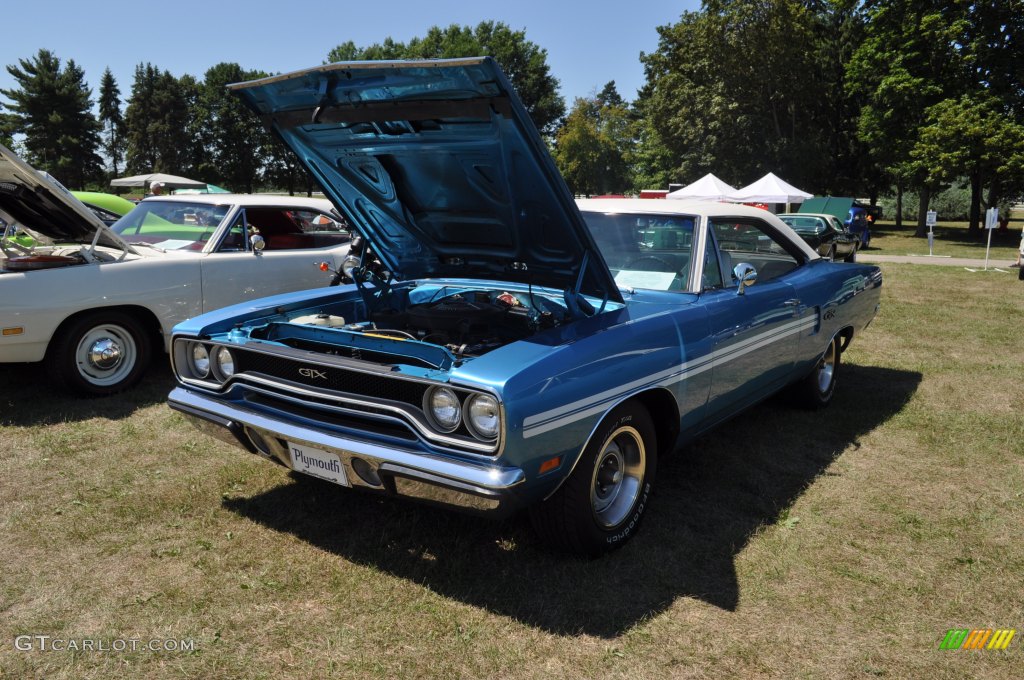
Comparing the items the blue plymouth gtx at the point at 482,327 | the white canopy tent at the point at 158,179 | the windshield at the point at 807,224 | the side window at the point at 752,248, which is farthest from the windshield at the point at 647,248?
the white canopy tent at the point at 158,179

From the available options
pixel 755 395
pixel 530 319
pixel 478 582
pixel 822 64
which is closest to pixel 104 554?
pixel 478 582

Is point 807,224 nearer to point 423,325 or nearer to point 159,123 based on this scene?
point 423,325

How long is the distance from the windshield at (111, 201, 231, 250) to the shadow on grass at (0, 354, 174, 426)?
1.16 m

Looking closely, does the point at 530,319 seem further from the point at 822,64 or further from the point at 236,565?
the point at 822,64

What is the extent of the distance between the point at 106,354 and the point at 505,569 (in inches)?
151

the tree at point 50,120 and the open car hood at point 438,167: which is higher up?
the tree at point 50,120

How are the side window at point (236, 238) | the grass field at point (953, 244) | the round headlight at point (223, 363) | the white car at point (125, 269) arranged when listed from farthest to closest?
the grass field at point (953, 244) → the side window at point (236, 238) → the white car at point (125, 269) → the round headlight at point (223, 363)

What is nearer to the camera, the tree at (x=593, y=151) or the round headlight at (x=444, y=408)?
the round headlight at (x=444, y=408)

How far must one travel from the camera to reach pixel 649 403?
11.0ft

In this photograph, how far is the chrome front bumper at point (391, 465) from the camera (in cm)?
248

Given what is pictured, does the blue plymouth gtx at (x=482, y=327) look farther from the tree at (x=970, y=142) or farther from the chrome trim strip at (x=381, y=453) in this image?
the tree at (x=970, y=142)

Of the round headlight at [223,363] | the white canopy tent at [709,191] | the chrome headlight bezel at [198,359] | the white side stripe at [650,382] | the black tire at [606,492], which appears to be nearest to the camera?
the white side stripe at [650,382]

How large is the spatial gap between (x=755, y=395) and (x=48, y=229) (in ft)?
17.9

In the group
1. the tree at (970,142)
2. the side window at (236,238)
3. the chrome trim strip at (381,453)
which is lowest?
the chrome trim strip at (381,453)
